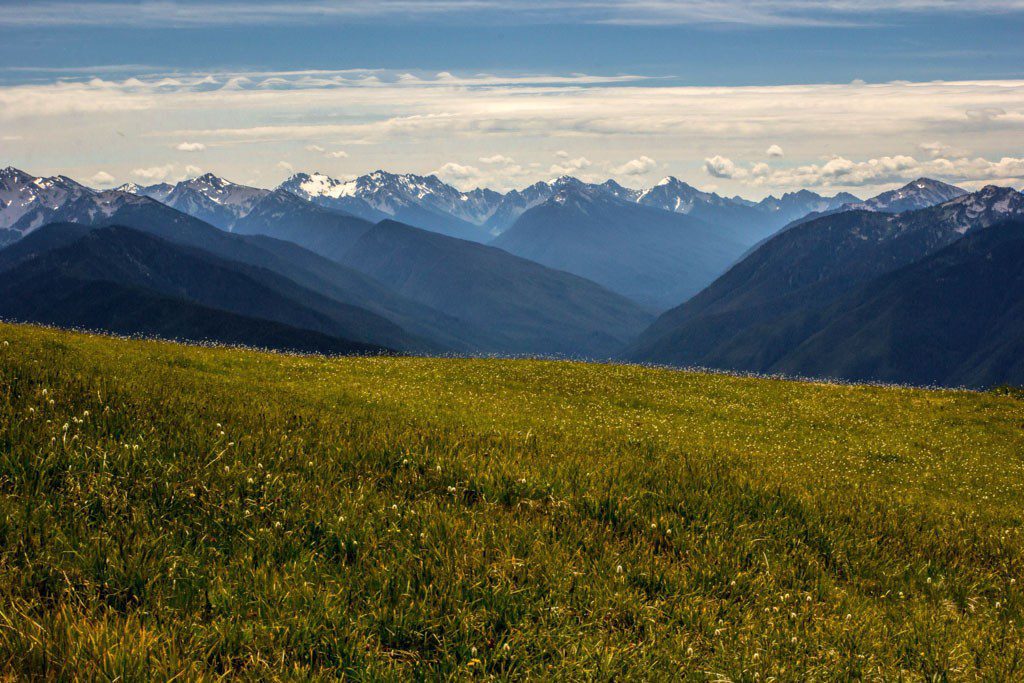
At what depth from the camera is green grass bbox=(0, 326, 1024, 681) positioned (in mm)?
5625

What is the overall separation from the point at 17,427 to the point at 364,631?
219 inches

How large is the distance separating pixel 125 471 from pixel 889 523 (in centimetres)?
1057

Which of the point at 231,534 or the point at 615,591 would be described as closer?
the point at 615,591

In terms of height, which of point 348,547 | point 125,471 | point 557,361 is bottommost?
point 557,361

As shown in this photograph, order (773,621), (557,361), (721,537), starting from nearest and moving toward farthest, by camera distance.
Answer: (773,621), (721,537), (557,361)

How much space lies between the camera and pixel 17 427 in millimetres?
8352

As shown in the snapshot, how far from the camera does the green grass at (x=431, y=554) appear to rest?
5625 millimetres

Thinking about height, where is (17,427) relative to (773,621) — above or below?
above

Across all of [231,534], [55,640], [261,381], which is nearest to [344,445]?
[231,534]

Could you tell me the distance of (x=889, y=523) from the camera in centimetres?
1047

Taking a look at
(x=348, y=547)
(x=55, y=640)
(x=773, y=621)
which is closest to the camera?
(x=55, y=640)

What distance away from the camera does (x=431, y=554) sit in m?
7.00

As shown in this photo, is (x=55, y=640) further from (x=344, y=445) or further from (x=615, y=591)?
(x=344, y=445)

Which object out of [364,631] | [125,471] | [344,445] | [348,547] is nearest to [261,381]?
[344,445]
